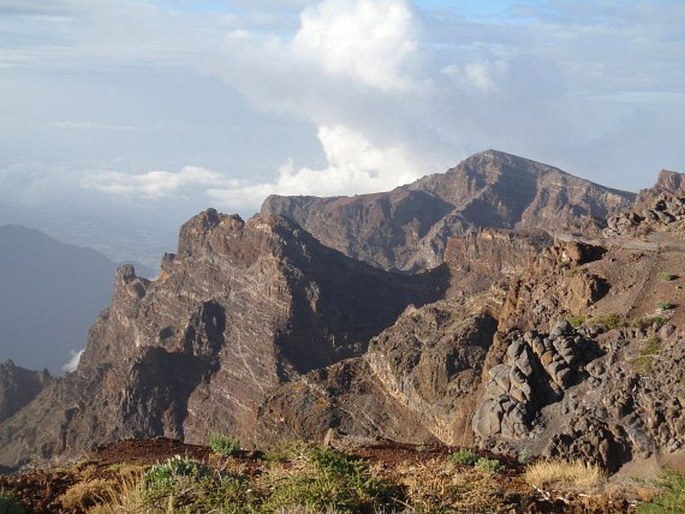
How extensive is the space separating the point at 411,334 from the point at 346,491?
3225 cm

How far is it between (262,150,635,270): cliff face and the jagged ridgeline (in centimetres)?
38

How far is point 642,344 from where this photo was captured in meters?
20.2

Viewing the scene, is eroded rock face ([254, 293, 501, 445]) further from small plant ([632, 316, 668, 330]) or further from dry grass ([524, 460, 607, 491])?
dry grass ([524, 460, 607, 491])

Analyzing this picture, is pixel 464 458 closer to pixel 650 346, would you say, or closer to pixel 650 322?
pixel 650 346

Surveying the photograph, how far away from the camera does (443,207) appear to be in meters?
122

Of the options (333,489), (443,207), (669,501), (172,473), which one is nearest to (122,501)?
(172,473)

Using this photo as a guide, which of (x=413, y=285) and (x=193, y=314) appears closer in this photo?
(x=193, y=314)

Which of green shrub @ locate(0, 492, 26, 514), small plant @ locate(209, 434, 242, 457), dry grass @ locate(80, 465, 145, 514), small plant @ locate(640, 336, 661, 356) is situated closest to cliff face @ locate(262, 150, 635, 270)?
small plant @ locate(640, 336, 661, 356)

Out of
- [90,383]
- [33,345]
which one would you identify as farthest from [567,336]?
[33,345]

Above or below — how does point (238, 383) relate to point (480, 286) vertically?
below

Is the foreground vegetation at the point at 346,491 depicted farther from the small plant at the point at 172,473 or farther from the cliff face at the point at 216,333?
the cliff face at the point at 216,333

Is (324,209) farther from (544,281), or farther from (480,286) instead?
(544,281)

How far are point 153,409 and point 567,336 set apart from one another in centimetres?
4390

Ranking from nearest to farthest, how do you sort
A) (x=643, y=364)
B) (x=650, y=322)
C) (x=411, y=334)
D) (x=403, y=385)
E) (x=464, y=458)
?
(x=464, y=458) → (x=643, y=364) → (x=650, y=322) → (x=403, y=385) → (x=411, y=334)
